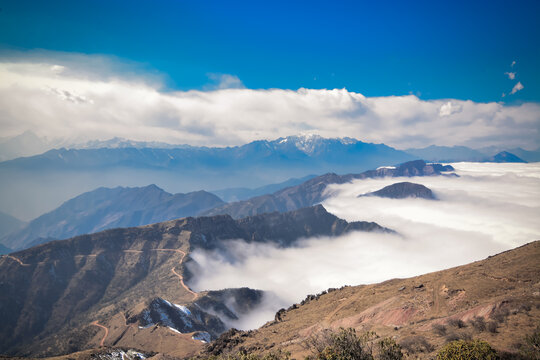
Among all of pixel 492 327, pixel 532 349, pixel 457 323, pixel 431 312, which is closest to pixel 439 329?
pixel 457 323

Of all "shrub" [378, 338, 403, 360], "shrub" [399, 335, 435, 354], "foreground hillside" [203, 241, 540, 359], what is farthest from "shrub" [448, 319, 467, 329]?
"shrub" [378, 338, 403, 360]

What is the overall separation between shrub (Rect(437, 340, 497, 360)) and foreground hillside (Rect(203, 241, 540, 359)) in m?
4.12

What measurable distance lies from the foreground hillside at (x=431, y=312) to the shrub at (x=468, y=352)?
162 inches

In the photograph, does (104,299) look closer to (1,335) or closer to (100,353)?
(1,335)

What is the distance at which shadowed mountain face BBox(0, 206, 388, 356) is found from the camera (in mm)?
86438

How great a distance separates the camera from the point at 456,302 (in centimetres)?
3847

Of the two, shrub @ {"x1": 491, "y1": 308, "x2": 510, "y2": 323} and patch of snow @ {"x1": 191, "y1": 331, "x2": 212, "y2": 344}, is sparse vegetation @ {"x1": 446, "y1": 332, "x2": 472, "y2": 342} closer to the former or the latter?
shrub @ {"x1": 491, "y1": 308, "x2": 510, "y2": 323}

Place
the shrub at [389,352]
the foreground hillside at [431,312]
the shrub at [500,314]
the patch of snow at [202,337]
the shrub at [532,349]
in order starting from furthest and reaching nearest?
1. the patch of snow at [202,337]
2. the shrub at [500,314]
3. the foreground hillside at [431,312]
4. the shrub at [389,352]
5. the shrub at [532,349]

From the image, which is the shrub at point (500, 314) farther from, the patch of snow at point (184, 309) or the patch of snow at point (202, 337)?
the patch of snow at point (184, 309)

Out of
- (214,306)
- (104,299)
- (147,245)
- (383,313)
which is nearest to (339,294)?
(383,313)

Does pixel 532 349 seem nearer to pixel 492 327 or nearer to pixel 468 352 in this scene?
pixel 468 352

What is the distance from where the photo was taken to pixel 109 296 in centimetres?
14212

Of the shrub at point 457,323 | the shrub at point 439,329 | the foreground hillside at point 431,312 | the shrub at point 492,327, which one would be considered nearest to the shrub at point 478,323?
the foreground hillside at point 431,312

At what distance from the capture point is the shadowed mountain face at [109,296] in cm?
8644
